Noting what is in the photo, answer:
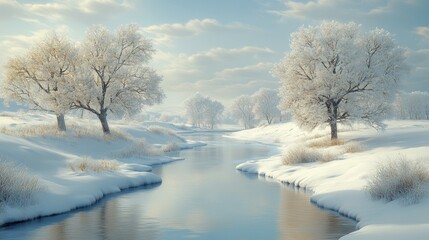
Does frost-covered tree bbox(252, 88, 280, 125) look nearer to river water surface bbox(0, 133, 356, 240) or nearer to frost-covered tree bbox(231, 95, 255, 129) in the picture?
frost-covered tree bbox(231, 95, 255, 129)

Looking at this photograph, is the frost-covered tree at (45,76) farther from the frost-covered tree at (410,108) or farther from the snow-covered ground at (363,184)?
the frost-covered tree at (410,108)

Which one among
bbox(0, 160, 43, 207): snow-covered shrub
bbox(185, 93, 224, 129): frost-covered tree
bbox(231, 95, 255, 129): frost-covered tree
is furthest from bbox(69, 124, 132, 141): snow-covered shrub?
bbox(185, 93, 224, 129): frost-covered tree

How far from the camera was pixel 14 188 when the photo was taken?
1683 cm

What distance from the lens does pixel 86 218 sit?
17.5 meters

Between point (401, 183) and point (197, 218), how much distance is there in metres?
8.32

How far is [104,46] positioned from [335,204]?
33.0 metres

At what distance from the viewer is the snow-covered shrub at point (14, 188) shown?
54.4 ft

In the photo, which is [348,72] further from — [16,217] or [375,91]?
[16,217]

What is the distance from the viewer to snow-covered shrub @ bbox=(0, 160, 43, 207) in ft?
54.4

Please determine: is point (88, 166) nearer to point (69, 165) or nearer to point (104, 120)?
point (69, 165)

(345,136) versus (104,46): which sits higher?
(104,46)

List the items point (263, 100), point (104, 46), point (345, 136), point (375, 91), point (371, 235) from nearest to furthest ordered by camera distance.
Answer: point (371, 235), point (375, 91), point (345, 136), point (104, 46), point (263, 100)

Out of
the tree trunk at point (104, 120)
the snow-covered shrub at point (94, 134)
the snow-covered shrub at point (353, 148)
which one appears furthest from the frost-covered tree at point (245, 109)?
the snow-covered shrub at point (353, 148)

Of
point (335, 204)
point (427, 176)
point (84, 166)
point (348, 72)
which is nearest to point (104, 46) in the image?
point (84, 166)
